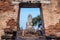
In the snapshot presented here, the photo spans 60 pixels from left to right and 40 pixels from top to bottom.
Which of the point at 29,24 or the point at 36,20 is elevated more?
the point at 36,20

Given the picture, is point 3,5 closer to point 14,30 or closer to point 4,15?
point 4,15

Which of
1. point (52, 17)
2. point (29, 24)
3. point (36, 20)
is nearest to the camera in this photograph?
point (29, 24)

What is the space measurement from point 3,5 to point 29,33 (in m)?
2.00

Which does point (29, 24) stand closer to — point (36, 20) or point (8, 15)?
point (36, 20)

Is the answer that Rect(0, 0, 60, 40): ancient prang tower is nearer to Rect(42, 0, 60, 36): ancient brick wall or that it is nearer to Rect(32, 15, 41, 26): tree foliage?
Rect(42, 0, 60, 36): ancient brick wall

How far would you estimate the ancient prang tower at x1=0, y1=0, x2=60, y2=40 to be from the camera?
896 cm

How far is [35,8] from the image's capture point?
10.1 metres

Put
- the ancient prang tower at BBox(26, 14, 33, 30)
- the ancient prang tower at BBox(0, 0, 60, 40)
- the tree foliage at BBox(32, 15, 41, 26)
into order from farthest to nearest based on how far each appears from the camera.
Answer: the tree foliage at BBox(32, 15, 41, 26)
the ancient prang tower at BBox(26, 14, 33, 30)
the ancient prang tower at BBox(0, 0, 60, 40)

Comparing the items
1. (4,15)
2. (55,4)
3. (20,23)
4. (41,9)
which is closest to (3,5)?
(4,15)

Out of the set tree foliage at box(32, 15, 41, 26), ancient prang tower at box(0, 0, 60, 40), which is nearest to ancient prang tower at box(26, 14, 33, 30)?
tree foliage at box(32, 15, 41, 26)

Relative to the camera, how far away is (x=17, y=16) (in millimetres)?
9445

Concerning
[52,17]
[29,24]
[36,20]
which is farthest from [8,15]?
[52,17]

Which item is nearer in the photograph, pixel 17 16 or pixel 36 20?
pixel 17 16

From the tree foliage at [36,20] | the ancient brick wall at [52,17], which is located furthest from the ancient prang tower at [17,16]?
the tree foliage at [36,20]
